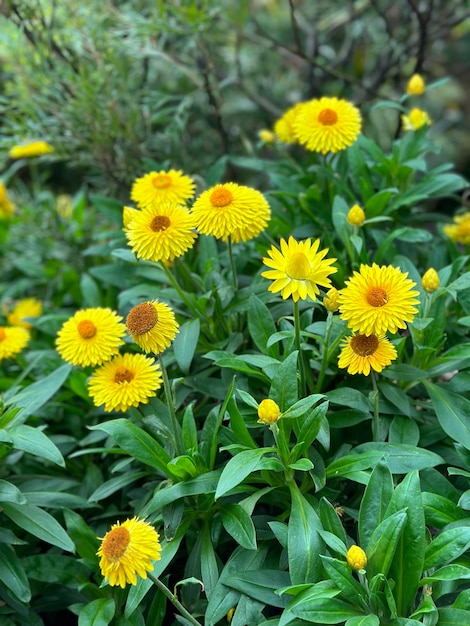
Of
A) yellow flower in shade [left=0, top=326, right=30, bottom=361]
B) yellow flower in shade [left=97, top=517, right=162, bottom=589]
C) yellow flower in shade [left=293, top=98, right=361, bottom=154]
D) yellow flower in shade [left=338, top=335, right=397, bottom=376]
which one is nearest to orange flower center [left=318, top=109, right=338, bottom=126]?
yellow flower in shade [left=293, top=98, right=361, bottom=154]

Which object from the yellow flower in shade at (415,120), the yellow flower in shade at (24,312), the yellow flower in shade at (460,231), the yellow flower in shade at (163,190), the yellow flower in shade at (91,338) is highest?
the yellow flower in shade at (163,190)

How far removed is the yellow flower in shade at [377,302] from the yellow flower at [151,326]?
1.00 feet

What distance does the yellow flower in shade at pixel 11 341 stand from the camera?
64.6 inches

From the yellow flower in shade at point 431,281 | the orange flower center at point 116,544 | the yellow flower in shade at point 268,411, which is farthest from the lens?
the yellow flower in shade at point 431,281

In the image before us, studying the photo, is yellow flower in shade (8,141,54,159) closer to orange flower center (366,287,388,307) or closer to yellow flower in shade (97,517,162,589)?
orange flower center (366,287,388,307)

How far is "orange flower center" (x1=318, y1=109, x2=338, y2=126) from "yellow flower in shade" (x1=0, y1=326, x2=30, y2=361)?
90cm

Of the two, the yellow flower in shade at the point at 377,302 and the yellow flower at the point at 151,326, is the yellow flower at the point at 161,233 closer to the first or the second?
the yellow flower at the point at 151,326

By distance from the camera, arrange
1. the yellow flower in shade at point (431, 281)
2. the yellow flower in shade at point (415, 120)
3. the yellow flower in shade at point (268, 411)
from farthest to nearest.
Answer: the yellow flower in shade at point (415, 120) → the yellow flower in shade at point (431, 281) → the yellow flower in shade at point (268, 411)

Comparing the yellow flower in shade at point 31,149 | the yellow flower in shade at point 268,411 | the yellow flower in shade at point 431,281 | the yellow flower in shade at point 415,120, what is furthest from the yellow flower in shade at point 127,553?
the yellow flower in shade at point 31,149

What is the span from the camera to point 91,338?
54.0 inches

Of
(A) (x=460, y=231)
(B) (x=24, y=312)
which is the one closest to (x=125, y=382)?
(B) (x=24, y=312)

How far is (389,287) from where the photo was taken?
1.16m

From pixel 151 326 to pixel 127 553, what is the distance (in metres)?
0.37

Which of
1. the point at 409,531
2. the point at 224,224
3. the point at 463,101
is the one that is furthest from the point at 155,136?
the point at 463,101
